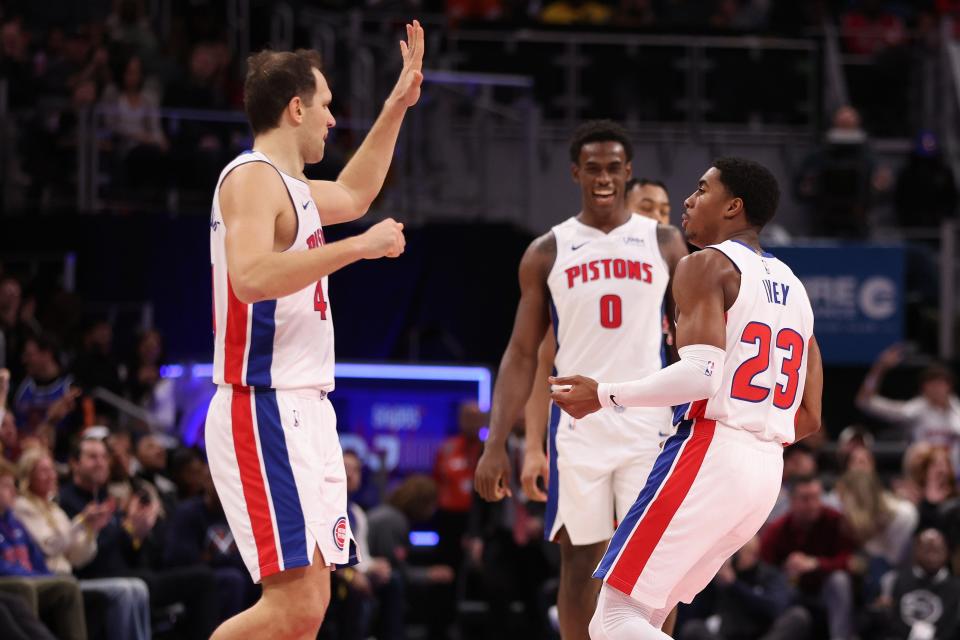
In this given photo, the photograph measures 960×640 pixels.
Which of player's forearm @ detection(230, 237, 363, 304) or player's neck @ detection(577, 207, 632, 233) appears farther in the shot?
player's neck @ detection(577, 207, 632, 233)

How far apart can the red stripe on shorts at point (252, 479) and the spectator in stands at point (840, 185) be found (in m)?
11.4

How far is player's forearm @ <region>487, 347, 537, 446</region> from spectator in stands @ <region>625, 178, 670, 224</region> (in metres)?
1.08

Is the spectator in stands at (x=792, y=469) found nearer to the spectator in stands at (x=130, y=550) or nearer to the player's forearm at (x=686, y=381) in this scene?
the spectator in stands at (x=130, y=550)

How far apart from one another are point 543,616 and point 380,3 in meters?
7.08

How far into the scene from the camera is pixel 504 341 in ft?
44.5

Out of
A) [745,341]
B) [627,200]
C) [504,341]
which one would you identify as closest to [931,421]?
[504,341]

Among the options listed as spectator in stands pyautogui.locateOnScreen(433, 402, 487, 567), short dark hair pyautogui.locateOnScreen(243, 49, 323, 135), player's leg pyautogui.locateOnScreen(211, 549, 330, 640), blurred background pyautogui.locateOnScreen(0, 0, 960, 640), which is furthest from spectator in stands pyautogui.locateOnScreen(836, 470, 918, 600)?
short dark hair pyautogui.locateOnScreen(243, 49, 323, 135)

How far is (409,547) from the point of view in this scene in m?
12.7

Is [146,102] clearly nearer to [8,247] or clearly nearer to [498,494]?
[8,247]

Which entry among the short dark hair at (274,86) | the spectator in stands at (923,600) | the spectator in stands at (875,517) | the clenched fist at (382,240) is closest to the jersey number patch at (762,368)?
the clenched fist at (382,240)

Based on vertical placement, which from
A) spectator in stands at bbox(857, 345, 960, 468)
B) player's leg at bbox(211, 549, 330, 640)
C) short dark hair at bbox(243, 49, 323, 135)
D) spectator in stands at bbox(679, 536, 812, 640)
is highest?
short dark hair at bbox(243, 49, 323, 135)

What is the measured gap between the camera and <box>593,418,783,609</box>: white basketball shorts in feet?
17.6

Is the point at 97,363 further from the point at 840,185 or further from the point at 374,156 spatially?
the point at 840,185

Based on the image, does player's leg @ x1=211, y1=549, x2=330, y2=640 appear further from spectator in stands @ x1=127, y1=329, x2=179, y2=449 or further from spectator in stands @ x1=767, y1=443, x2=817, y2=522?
spectator in stands @ x1=767, y1=443, x2=817, y2=522
